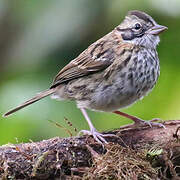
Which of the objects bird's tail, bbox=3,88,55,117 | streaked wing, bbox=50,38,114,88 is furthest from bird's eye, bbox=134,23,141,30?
bird's tail, bbox=3,88,55,117

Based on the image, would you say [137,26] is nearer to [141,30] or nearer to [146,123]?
[141,30]

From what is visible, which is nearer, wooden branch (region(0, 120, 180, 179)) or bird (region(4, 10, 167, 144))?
wooden branch (region(0, 120, 180, 179))

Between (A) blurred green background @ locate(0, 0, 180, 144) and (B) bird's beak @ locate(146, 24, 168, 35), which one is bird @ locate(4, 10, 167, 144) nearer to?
(B) bird's beak @ locate(146, 24, 168, 35)

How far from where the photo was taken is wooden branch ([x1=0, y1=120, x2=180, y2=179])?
3.58 meters

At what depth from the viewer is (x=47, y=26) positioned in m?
5.67

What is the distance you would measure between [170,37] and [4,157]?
246cm

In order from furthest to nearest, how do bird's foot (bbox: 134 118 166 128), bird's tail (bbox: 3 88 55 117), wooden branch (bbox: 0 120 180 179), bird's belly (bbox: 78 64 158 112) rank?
bird's tail (bbox: 3 88 55 117)
bird's belly (bbox: 78 64 158 112)
bird's foot (bbox: 134 118 166 128)
wooden branch (bbox: 0 120 180 179)

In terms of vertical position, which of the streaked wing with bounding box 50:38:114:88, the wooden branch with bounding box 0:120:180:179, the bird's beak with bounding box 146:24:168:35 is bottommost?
the wooden branch with bounding box 0:120:180:179

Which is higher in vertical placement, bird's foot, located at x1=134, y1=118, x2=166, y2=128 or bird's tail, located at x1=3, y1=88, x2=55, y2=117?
bird's tail, located at x1=3, y1=88, x2=55, y2=117

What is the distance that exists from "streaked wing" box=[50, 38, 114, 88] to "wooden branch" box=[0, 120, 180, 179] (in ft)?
2.69

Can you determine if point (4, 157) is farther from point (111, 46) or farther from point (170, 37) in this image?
point (170, 37)

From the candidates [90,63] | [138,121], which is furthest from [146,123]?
[90,63]

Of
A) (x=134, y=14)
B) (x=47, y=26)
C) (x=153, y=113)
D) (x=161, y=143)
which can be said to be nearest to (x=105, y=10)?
(x=47, y=26)

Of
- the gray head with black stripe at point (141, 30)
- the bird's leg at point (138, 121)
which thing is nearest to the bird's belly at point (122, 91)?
the bird's leg at point (138, 121)
